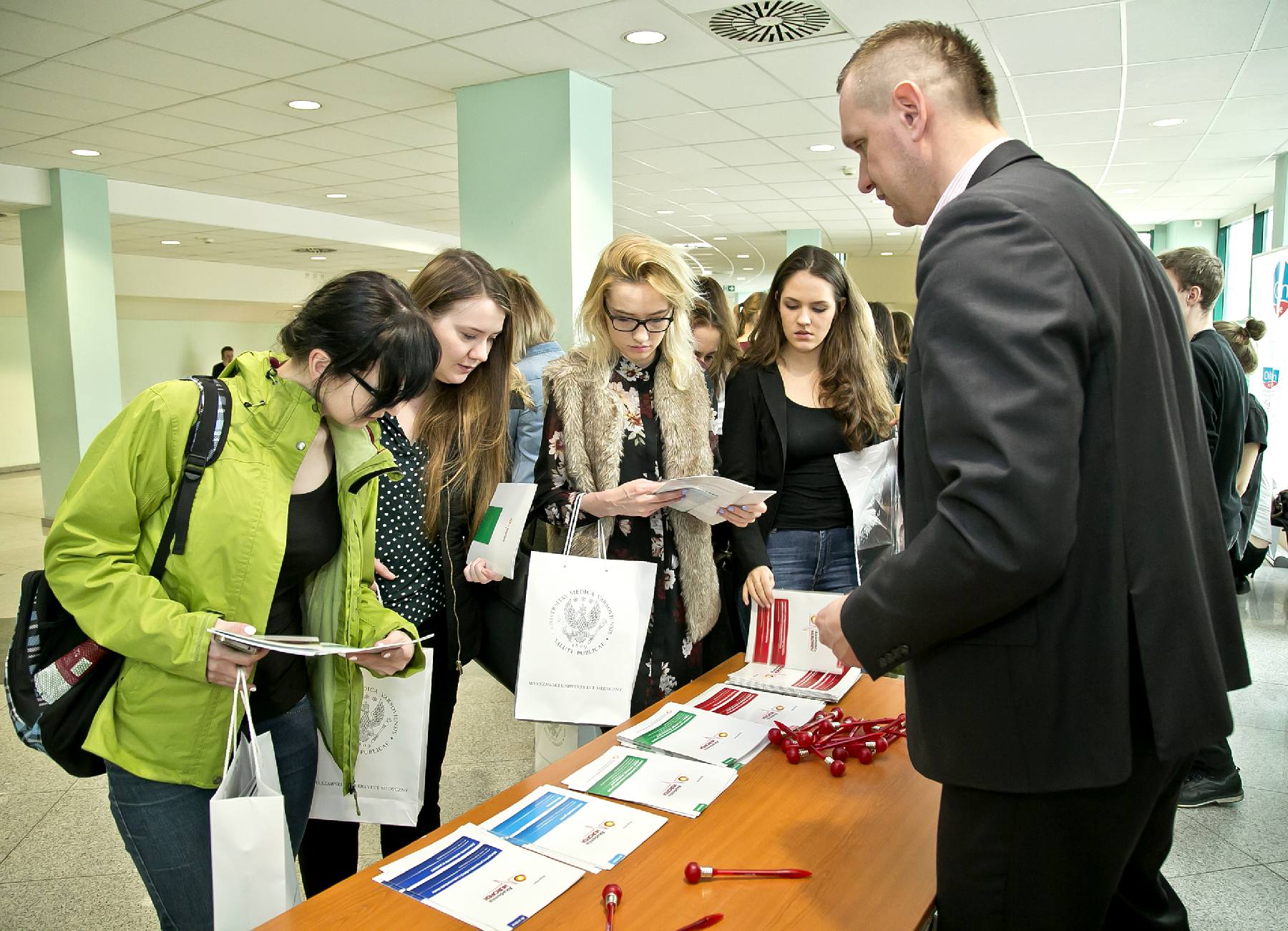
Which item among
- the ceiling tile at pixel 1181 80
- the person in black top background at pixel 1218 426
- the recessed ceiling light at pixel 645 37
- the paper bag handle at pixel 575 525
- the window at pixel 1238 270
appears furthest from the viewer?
the window at pixel 1238 270

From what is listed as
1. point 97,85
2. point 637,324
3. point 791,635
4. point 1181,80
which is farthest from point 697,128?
point 791,635

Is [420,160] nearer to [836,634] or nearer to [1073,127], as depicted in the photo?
[1073,127]

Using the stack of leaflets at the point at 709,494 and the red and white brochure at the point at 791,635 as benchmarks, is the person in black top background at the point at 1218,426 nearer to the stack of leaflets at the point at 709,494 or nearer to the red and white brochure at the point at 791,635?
the red and white brochure at the point at 791,635

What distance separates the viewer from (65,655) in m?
1.41

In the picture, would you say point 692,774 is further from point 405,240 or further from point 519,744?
point 405,240

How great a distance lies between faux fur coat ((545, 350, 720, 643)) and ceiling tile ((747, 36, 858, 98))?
325 cm

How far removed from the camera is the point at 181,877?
56.9 inches

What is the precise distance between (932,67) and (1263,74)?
5.45 metres

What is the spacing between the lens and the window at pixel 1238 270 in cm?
1076

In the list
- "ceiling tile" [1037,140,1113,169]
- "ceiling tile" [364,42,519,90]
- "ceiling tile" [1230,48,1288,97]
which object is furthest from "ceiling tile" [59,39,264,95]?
"ceiling tile" [1037,140,1113,169]

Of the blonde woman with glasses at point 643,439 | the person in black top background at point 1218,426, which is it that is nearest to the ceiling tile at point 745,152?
the person in black top background at point 1218,426

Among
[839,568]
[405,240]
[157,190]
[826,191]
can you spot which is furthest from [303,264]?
[839,568]

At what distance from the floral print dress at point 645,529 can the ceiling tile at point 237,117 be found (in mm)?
4757

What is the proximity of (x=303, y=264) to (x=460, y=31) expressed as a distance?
10826mm
